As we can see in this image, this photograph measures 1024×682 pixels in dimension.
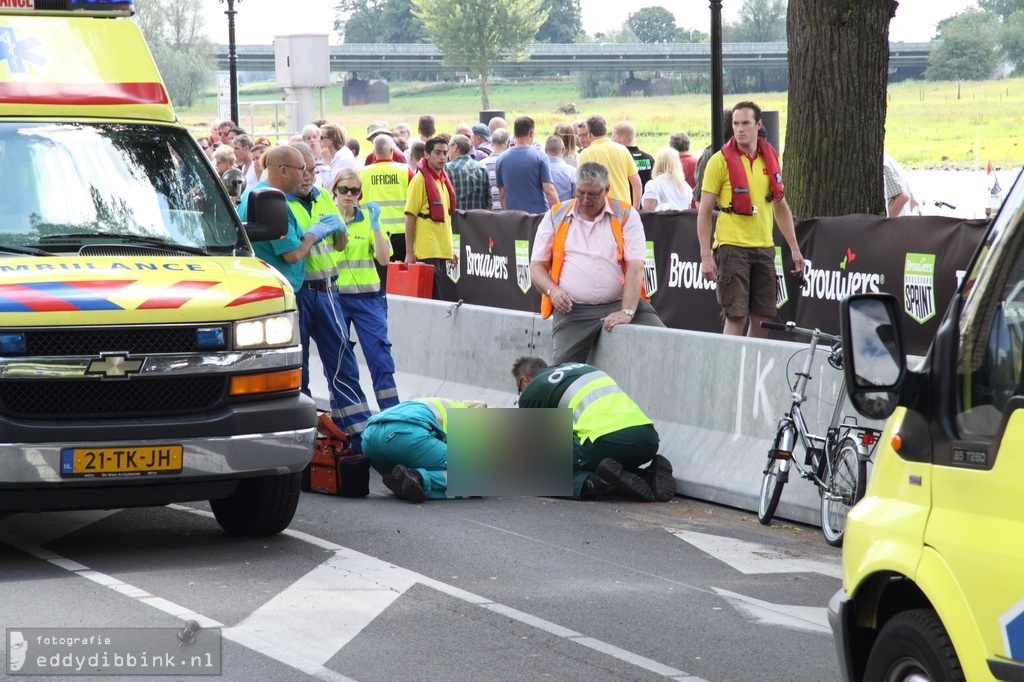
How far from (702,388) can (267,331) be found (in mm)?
3458

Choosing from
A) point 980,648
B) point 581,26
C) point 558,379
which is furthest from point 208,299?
point 581,26

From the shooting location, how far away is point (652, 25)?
146m

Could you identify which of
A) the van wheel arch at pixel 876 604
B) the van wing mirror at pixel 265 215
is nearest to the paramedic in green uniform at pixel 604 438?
the van wing mirror at pixel 265 215

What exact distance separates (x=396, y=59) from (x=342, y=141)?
100173 mm

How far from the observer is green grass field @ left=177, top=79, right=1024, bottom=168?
44.4 meters

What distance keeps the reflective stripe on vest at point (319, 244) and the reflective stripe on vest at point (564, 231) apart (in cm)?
155

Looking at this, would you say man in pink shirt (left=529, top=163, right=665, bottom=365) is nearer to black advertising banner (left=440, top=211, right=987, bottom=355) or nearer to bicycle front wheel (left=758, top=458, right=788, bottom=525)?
black advertising banner (left=440, top=211, right=987, bottom=355)

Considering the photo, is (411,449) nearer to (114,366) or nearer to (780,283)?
(114,366)

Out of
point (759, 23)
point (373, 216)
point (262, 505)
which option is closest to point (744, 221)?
point (373, 216)

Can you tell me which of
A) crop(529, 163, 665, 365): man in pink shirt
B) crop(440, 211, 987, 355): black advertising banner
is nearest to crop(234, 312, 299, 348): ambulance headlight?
crop(529, 163, 665, 365): man in pink shirt

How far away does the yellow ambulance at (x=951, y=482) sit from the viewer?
136 inches

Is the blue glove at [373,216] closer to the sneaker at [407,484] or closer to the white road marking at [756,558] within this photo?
the sneaker at [407,484]

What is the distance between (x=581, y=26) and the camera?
142 meters

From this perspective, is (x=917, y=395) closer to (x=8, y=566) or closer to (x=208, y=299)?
(x=208, y=299)
